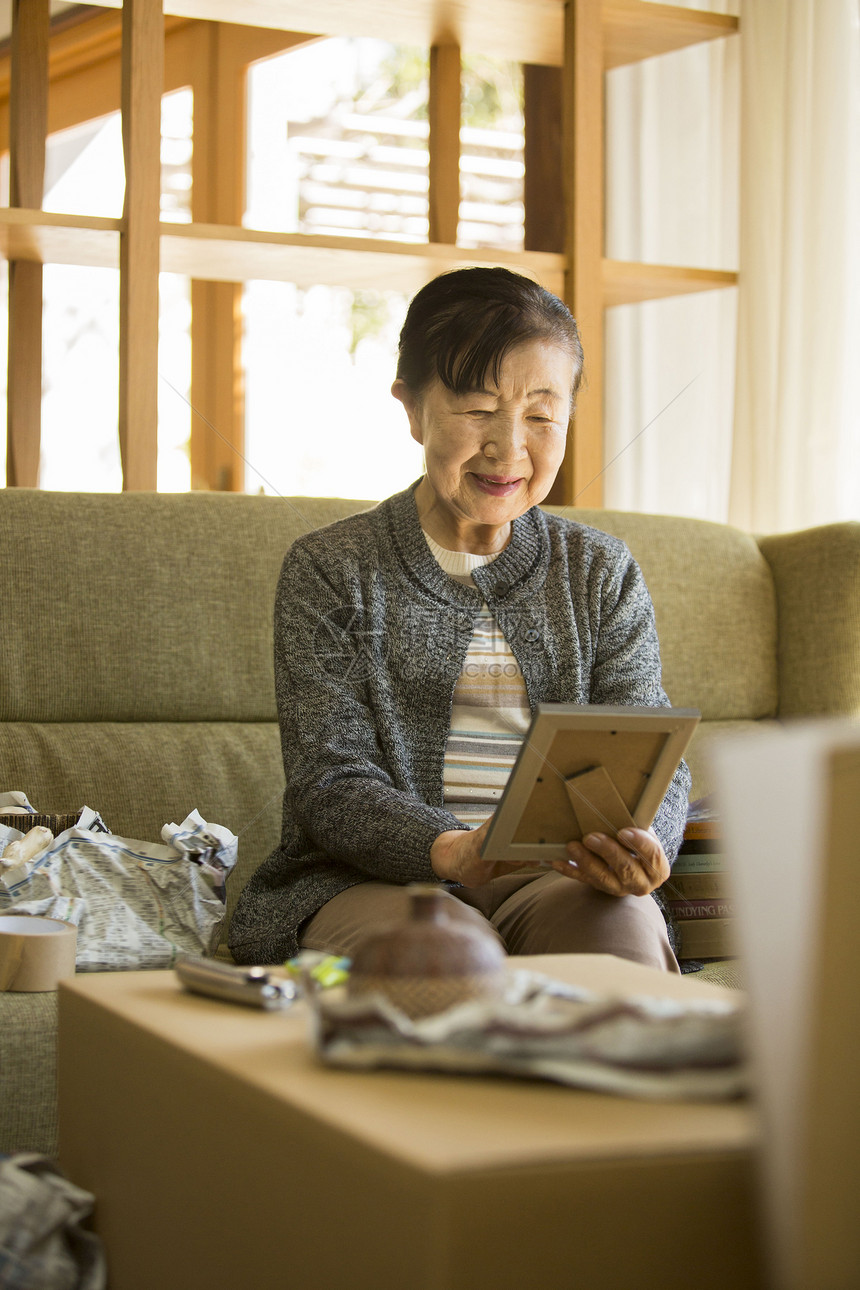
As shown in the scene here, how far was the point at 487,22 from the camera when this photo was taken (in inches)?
97.2

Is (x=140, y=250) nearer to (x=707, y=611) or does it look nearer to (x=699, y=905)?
(x=707, y=611)

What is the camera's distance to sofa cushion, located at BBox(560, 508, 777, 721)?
6.90 feet

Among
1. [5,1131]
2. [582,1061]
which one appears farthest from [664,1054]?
[5,1131]

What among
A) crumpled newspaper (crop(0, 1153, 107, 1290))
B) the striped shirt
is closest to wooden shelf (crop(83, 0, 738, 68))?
the striped shirt

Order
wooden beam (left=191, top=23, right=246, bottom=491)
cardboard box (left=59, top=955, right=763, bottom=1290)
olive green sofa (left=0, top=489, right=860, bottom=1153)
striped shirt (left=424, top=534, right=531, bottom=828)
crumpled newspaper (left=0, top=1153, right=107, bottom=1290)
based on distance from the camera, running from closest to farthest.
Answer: cardboard box (left=59, top=955, right=763, bottom=1290), crumpled newspaper (left=0, top=1153, right=107, bottom=1290), striped shirt (left=424, top=534, right=531, bottom=828), olive green sofa (left=0, top=489, right=860, bottom=1153), wooden beam (left=191, top=23, right=246, bottom=491)

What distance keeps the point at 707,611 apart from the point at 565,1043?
4.96 ft

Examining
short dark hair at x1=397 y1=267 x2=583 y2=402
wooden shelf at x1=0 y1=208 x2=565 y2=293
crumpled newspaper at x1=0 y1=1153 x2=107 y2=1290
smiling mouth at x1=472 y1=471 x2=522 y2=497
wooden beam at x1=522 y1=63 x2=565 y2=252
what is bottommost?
crumpled newspaper at x1=0 y1=1153 x2=107 y2=1290

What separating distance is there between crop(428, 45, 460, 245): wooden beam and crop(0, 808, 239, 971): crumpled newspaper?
145cm

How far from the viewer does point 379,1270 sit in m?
0.64

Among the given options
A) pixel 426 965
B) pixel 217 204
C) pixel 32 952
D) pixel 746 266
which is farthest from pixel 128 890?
pixel 217 204

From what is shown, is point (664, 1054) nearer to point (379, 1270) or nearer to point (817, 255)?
point (379, 1270)

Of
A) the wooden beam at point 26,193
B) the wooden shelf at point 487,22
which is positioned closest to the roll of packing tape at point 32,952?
the wooden beam at point 26,193

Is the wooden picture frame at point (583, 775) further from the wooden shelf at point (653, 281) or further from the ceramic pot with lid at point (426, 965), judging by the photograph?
the wooden shelf at point (653, 281)

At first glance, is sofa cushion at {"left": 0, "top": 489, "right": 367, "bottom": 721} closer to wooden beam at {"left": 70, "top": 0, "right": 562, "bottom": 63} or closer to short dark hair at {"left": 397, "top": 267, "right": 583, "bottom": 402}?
short dark hair at {"left": 397, "top": 267, "right": 583, "bottom": 402}
